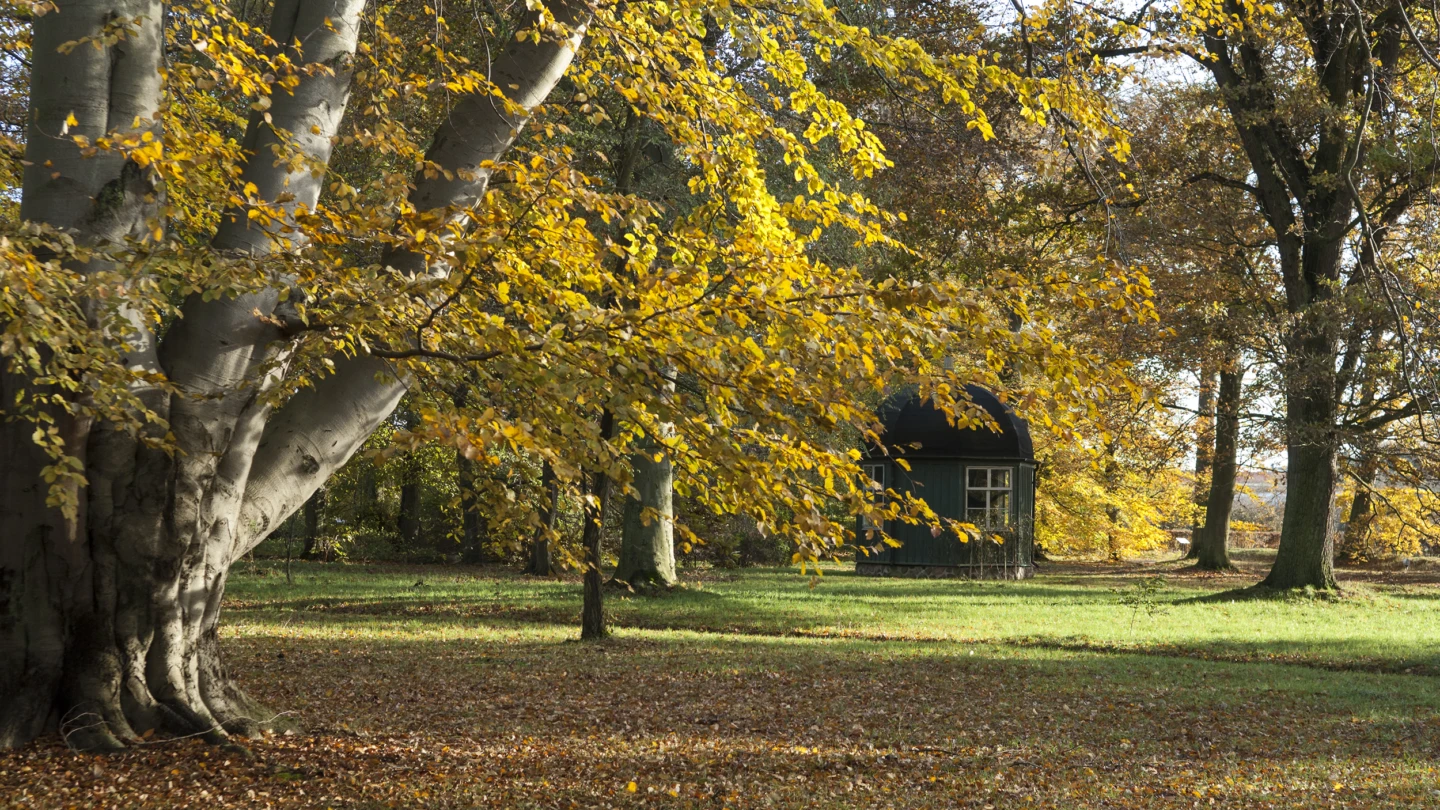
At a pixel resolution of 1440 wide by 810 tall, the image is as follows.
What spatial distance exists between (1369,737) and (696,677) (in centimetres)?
473

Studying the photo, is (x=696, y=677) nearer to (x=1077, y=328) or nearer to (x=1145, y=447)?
(x=1077, y=328)

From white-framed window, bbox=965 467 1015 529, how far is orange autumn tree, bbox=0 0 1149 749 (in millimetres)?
17612

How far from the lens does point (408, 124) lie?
1216cm

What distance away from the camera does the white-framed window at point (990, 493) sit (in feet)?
77.5

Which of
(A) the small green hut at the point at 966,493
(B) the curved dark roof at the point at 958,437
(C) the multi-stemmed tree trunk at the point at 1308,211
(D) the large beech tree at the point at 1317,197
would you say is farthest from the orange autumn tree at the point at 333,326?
(A) the small green hut at the point at 966,493

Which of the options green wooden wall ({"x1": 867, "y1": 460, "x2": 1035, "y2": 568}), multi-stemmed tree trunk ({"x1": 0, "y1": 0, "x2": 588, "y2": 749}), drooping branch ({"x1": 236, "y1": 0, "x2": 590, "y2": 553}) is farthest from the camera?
green wooden wall ({"x1": 867, "y1": 460, "x2": 1035, "y2": 568})

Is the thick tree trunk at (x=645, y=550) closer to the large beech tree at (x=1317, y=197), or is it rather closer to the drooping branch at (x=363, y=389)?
the large beech tree at (x=1317, y=197)

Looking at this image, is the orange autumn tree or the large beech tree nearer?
the orange autumn tree

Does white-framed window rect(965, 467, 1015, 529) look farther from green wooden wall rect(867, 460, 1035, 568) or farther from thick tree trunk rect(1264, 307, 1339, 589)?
thick tree trunk rect(1264, 307, 1339, 589)

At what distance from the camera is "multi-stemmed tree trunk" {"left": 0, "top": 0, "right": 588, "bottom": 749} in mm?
5023

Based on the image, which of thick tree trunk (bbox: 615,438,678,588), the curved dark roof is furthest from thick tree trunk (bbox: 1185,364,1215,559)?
thick tree trunk (bbox: 615,438,678,588)

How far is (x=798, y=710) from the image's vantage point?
7641mm

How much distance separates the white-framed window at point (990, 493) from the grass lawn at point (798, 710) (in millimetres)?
7835

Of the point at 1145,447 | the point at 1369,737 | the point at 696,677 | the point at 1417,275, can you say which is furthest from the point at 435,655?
the point at 1145,447
